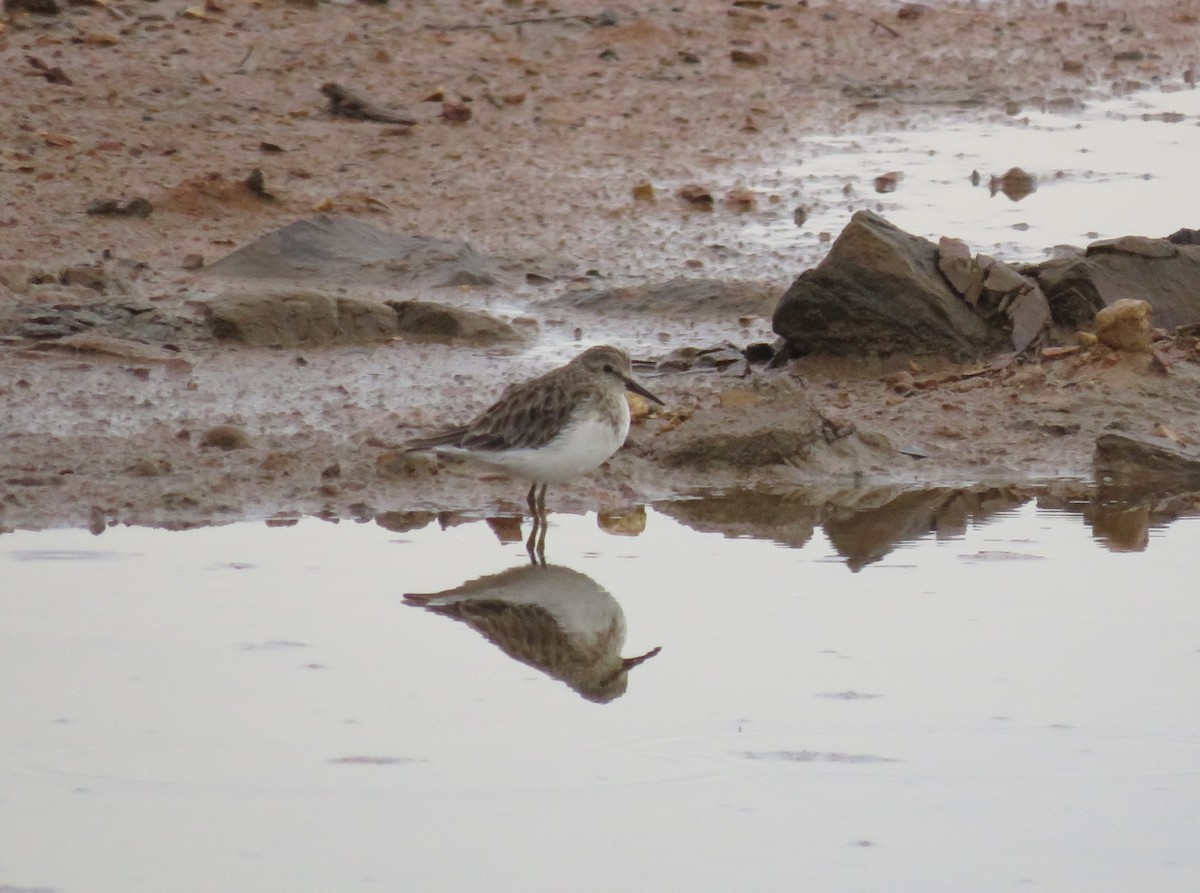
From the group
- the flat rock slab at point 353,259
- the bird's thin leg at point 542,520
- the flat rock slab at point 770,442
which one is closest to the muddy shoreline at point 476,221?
the flat rock slab at point 770,442

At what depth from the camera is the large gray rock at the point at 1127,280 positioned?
31.3 ft

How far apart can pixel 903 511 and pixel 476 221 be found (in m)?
5.46

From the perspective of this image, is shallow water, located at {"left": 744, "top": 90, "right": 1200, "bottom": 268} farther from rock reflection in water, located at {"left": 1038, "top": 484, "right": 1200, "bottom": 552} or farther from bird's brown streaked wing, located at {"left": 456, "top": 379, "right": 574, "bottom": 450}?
bird's brown streaked wing, located at {"left": 456, "top": 379, "right": 574, "bottom": 450}

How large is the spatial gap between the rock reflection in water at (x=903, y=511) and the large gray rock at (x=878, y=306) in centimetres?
158

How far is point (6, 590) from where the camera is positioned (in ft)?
20.5

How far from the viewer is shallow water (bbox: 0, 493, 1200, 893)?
432 cm

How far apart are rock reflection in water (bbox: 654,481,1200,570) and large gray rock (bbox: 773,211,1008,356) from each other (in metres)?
1.58

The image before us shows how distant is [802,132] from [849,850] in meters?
11.7

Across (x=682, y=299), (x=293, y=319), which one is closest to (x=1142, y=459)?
(x=682, y=299)

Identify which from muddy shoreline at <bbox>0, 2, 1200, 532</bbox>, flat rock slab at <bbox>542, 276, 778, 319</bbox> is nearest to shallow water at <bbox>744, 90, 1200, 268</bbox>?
muddy shoreline at <bbox>0, 2, 1200, 532</bbox>

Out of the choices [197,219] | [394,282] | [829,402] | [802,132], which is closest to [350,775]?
[829,402]

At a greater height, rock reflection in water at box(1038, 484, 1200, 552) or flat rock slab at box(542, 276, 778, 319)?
flat rock slab at box(542, 276, 778, 319)

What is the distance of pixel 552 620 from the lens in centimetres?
609

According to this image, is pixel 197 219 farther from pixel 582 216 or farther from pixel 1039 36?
pixel 1039 36
